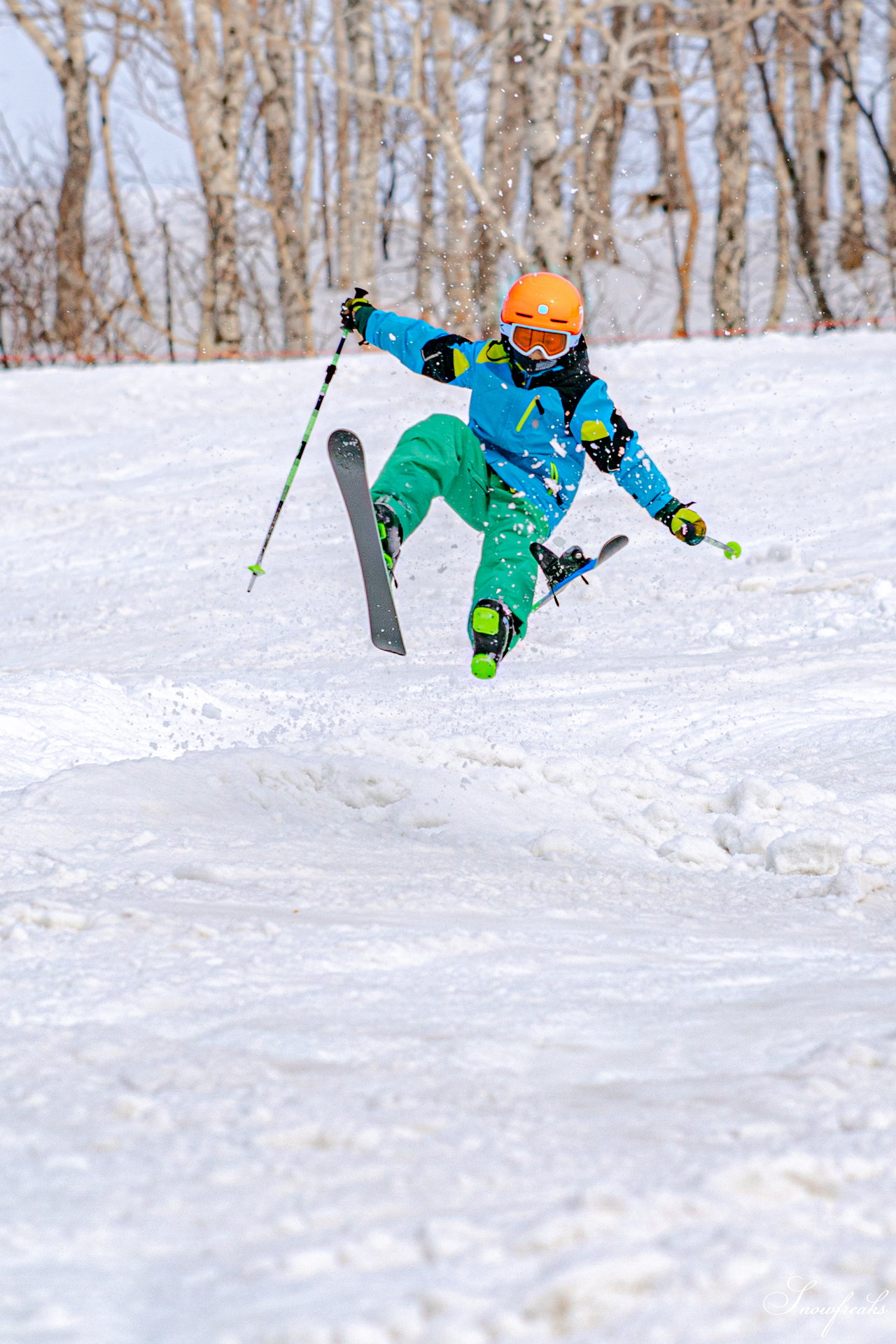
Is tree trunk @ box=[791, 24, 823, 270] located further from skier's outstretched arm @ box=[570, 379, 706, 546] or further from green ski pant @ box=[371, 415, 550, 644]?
green ski pant @ box=[371, 415, 550, 644]

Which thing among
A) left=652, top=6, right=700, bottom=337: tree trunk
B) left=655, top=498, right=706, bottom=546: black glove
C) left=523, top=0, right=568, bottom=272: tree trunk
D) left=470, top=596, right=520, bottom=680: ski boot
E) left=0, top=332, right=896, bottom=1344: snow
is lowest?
left=0, top=332, right=896, bottom=1344: snow

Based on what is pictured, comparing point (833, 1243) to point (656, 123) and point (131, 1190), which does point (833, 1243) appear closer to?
point (131, 1190)

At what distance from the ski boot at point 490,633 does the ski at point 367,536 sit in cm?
28

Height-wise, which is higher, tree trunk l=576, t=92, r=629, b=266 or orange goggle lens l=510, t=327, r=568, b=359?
tree trunk l=576, t=92, r=629, b=266

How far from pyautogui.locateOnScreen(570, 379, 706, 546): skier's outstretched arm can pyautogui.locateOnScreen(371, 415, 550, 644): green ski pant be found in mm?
364

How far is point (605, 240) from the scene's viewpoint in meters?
22.0

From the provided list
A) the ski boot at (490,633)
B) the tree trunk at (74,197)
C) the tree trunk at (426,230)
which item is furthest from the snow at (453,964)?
the tree trunk at (426,230)

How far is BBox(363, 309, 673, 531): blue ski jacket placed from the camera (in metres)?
5.21

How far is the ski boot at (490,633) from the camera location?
461 cm

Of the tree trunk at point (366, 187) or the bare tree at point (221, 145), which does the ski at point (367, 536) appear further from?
the tree trunk at point (366, 187)

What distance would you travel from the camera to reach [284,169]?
55.7 ft

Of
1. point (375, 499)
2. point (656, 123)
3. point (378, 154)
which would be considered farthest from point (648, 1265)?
point (656, 123)

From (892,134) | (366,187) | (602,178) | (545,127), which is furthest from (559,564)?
(892,134)
